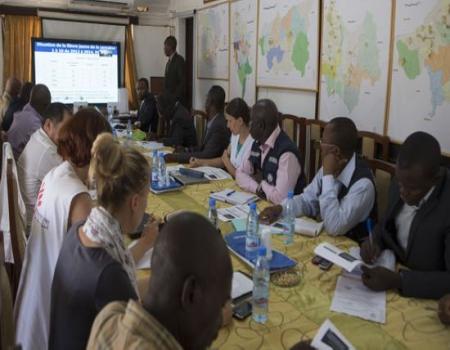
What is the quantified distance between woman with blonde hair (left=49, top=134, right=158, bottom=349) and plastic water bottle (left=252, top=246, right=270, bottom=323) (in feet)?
1.20

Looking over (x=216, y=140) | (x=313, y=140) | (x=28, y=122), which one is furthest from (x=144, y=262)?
(x=28, y=122)

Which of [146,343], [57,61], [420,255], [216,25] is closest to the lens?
[146,343]

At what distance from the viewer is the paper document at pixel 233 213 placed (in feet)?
6.98

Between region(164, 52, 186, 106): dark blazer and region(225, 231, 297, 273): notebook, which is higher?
region(164, 52, 186, 106): dark blazer

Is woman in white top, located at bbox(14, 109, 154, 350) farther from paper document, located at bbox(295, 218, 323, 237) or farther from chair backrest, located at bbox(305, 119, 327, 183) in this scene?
chair backrest, located at bbox(305, 119, 327, 183)

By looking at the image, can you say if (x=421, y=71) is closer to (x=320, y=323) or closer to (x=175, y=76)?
(x=320, y=323)

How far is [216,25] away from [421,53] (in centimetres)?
329

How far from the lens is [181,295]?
2.66 ft

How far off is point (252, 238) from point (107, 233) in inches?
26.9

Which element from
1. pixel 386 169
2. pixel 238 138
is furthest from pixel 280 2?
pixel 386 169

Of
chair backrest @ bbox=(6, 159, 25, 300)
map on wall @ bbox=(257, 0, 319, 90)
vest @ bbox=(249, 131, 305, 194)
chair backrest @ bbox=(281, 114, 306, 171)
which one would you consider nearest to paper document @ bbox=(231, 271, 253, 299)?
chair backrest @ bbox=(6, 159, 25, 300)

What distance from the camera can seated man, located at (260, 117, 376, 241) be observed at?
6.35ft

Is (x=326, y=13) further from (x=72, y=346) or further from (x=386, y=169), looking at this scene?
(x=72, y=346)

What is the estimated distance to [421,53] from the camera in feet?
9.24
